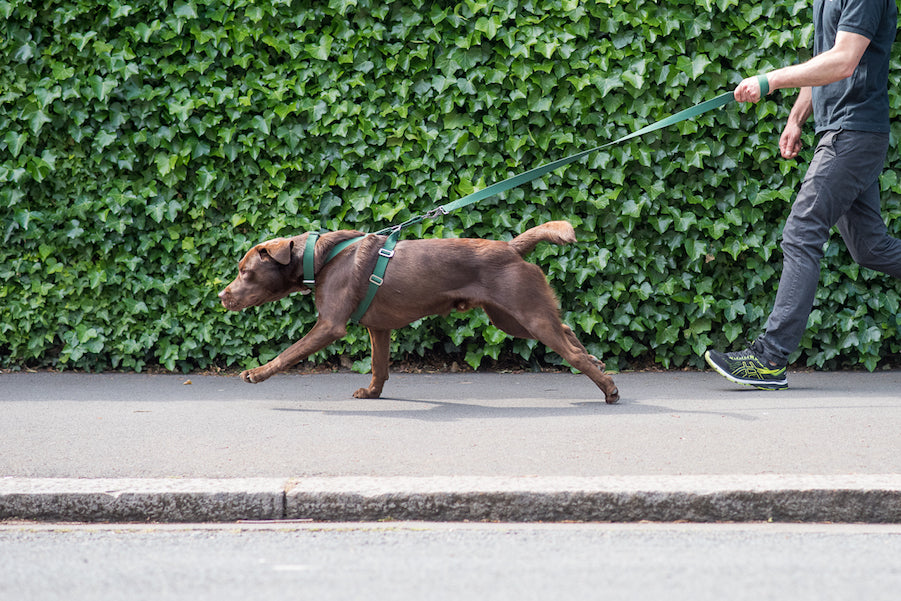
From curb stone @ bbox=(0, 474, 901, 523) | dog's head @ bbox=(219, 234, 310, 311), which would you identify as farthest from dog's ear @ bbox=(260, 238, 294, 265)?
curb stone @ bbox=(0, 474, 901, 523)

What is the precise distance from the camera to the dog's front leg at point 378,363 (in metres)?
5.62

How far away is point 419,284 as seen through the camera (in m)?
5.28

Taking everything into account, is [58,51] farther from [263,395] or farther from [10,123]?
[263,395]

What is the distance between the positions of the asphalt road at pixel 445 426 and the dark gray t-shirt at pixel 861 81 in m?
1.53

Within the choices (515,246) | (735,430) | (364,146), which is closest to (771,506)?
(735,430)

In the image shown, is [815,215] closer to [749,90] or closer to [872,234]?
[872,234]

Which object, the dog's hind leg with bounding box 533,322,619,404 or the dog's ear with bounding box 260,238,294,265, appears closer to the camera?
the dog's hind leg with bounding box 533,322,619,404

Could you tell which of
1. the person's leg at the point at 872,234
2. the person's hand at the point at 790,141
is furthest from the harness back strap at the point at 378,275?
the person's leg at the point at 872,234

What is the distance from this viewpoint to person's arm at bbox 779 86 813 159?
574 centimetres

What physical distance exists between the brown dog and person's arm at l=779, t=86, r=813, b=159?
1518 millimetres

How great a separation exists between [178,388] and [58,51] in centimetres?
230

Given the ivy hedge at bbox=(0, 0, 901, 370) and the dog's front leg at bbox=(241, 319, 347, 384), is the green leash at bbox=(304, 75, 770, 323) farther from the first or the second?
the ivy hedge at bbox=(0, 0, 901, 370)

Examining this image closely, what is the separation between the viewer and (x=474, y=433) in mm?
4523
